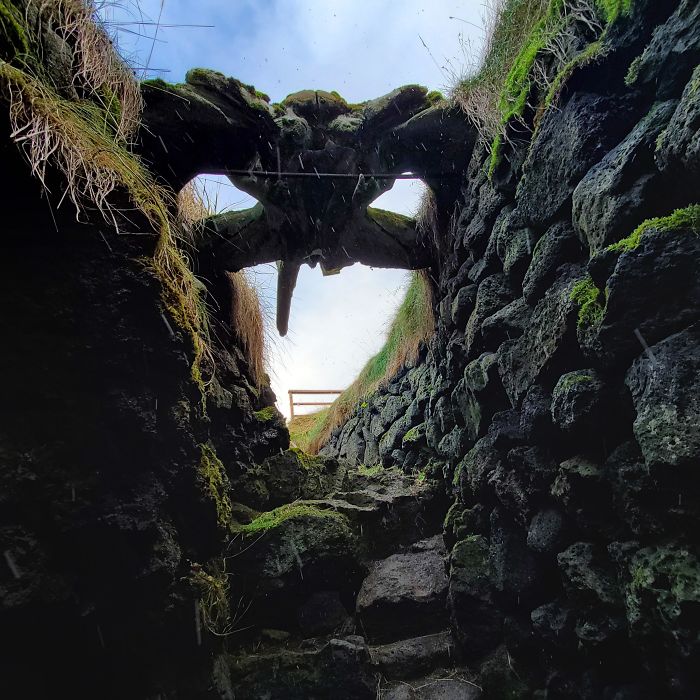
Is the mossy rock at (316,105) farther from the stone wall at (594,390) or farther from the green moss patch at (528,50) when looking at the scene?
the stone wall at (594,390)

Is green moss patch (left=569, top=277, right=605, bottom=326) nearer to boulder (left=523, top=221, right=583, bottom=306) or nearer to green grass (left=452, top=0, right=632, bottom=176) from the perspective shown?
boulder (left=523, top=221, right=583, bottom=306)

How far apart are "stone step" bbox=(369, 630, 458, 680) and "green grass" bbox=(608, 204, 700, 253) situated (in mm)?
2054

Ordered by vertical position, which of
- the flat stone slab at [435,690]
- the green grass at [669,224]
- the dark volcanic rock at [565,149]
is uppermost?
the dark volcanic rock at [565,149]

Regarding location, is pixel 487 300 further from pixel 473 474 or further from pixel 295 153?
pixel 295 153

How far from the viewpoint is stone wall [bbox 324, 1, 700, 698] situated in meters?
1.36

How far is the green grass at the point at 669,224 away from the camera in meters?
1.34

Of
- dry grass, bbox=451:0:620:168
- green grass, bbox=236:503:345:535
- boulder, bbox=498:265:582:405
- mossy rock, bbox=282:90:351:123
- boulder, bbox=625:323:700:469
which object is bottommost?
green grass, bbox=236:503:345:535

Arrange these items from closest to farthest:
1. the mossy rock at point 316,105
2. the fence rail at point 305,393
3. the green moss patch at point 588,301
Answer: the green moss patch at point 588,301 < the mossy rock at point 316,105 < the fence rail at point 305,393

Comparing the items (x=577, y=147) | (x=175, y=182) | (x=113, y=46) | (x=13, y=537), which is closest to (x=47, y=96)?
(x=113, y=46)

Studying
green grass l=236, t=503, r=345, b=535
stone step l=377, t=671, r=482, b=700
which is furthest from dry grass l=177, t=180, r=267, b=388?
stone step l=377, t=671, r=482, b=700

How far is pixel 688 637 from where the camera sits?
128 centimetres

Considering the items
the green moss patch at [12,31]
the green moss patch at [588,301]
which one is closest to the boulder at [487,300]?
the green moss patch at [588,301]

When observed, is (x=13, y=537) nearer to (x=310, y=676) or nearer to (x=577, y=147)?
(x=310, y=676)

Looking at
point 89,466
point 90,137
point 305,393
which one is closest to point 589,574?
point 89,466
